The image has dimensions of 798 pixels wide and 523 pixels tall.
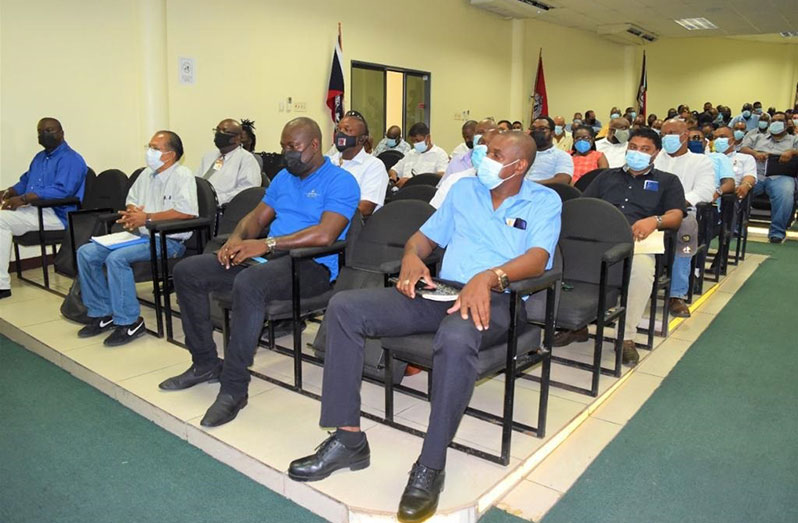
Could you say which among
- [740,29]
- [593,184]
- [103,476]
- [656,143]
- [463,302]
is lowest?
[103,476]

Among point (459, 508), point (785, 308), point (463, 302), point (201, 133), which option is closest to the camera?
point (459, 508)

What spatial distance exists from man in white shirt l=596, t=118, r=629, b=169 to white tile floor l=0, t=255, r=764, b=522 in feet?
9.87

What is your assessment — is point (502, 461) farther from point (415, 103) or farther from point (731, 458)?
point (415, 103)

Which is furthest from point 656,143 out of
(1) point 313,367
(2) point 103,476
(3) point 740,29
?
(3) point 740,29

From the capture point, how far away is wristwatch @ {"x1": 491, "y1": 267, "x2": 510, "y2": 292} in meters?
2.05

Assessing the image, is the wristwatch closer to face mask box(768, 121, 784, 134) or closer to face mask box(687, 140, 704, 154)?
face mask box(687, 140, 704, 154)

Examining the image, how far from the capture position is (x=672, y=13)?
11.0 m

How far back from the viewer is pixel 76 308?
145 inches

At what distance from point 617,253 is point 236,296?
1.61 m

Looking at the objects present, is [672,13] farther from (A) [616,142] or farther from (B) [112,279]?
(B) [112,279]

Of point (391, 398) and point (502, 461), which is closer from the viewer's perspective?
point (502, 461)

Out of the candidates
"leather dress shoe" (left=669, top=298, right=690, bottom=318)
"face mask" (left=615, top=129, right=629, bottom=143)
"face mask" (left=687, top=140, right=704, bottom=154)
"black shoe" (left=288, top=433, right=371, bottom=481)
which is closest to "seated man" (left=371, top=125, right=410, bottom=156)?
"face mask" (left=615, top=129, right=629, bottom=143)

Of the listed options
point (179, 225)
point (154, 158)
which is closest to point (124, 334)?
point (179, 225)

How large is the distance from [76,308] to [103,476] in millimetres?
1823
